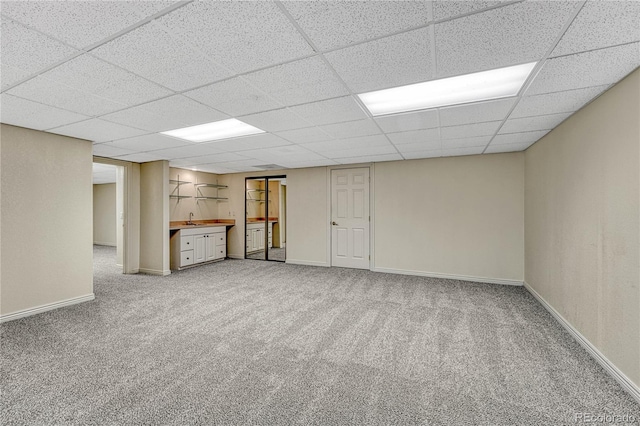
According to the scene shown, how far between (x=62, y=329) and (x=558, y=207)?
555 centimetres

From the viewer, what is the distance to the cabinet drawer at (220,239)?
6.74 meters

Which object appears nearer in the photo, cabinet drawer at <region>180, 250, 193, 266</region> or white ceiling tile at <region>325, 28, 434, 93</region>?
white ceiling tile at <region>325, 28, 434, 93</region>

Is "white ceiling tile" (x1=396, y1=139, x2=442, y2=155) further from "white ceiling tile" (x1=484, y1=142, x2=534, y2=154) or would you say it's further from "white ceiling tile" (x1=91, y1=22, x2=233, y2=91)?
"white ceiling tile" (x1=91, y1=22, x2=233, y2=91)

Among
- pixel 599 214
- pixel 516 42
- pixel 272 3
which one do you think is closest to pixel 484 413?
pixel 599 214

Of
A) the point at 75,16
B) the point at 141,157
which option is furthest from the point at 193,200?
the point at 75,16

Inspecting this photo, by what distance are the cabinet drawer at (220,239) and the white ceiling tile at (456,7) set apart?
6.36m

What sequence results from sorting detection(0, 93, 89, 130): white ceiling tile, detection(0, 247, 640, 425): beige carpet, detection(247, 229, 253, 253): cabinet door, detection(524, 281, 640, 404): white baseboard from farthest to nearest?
detection(247, 229, 253, 253): cabinet door, detection(0, 93, 89, 130): white ceiling tile, detection(524, 281, 640, 404): white baseboard, detection(0, 247, 640, 425): beige carpet

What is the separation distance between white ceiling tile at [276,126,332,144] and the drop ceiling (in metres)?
0.17

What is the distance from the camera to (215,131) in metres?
3.52

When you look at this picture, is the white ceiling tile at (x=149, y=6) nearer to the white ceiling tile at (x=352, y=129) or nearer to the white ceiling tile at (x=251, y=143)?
the white ceiling tile at (x=352, y=129)

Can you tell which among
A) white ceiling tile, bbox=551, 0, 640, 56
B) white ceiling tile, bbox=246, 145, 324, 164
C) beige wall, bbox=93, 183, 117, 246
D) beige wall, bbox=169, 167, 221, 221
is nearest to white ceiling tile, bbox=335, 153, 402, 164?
white ceiling tile, bbox=246, 145, 324, 164

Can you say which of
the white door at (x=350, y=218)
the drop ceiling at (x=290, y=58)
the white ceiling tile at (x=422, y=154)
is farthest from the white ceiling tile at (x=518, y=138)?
the white door at (x=350, y=218)

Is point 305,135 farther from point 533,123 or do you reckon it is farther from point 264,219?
point 264,219

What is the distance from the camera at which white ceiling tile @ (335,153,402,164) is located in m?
4.93
